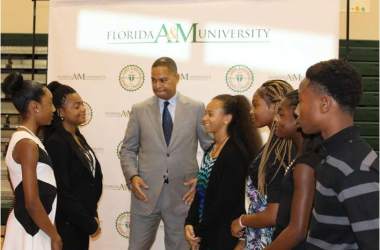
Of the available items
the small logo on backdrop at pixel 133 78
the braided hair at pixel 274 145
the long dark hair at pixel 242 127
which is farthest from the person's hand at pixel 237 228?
the small logo on backdrop at pixel 133 78

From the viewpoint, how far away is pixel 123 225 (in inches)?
177

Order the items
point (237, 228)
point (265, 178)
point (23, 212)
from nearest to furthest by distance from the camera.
Answer: point (265, 178) < point (237, 228) < point (23, 212)

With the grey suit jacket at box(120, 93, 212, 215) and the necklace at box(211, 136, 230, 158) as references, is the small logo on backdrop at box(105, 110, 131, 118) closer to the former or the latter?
the grey suit jacket at box(120, 93, 212, 215)

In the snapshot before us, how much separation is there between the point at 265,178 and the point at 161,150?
159 cm

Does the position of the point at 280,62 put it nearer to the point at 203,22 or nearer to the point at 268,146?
the point at 203,22

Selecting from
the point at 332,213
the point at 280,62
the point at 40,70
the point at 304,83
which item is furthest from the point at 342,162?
the point at 40,70

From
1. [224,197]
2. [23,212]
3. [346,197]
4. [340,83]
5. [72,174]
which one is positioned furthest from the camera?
[72,174]

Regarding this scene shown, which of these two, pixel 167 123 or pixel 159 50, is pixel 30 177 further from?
pixel 159 50

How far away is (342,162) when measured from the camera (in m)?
1.53

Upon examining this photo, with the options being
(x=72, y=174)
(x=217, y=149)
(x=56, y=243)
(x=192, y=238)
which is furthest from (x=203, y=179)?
(x=56, y=243)

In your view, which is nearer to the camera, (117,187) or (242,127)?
(242,127)

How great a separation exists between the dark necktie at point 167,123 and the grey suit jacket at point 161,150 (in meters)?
0.03

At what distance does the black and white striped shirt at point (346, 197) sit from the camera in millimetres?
1454

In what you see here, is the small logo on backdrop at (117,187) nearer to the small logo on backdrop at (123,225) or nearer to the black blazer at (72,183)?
the small logo on backdrop at (123,225)
